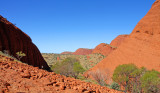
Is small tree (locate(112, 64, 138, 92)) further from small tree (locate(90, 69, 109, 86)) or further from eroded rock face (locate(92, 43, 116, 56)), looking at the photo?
eroded rock face (locate(92, 43, 116, 56))

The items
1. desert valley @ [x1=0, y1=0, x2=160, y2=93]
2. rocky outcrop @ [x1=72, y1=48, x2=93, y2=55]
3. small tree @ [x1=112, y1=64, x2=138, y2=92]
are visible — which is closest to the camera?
desert valley @ [x1=0, y1=0, x2=160, y2=93]

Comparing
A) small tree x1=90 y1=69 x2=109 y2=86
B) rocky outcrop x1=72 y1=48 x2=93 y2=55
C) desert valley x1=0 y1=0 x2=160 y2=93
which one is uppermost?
rocky outcrop x1=72 y1=48 x2=93 y2=55

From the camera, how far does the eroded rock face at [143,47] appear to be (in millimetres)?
23797

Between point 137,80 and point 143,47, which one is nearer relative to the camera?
point 137,80

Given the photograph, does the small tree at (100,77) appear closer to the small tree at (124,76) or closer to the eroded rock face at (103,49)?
the small tree at (124,76)

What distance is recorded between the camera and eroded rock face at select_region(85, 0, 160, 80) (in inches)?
937

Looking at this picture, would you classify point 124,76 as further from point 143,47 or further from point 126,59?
point 143,47

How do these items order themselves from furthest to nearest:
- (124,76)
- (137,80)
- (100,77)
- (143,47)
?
(143,47), (100,77), (124,76), (137,80)

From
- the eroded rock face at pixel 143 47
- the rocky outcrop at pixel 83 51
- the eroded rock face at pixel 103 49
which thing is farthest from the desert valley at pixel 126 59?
the rocky outcrop at pixel 83 51

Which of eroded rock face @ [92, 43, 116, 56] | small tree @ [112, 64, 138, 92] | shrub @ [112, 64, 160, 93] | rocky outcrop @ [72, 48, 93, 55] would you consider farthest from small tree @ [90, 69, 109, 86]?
rocky outcrop @ [72, 48, 93, 55]

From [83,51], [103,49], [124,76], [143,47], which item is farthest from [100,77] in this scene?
[83,51]

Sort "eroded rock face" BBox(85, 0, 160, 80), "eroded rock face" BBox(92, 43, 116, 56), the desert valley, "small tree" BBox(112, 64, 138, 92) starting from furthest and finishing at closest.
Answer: "eroded rock face" BBox(92, 43, 116, 56) < "eroded rock face" BBox(85, 0, 160, 80) < "small tree" BBox(112, 64, 138, 92) < the desert valley

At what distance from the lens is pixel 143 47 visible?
25.8 m

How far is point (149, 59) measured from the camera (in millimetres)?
23219
